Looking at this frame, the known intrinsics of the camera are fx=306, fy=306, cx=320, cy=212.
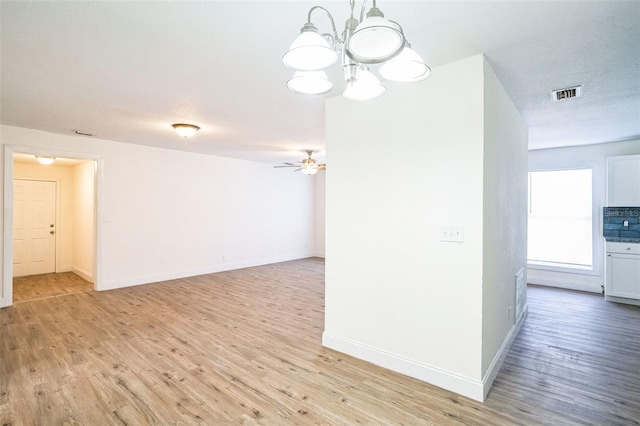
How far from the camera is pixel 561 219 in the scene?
18.3ft

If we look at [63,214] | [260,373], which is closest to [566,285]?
[260,373]

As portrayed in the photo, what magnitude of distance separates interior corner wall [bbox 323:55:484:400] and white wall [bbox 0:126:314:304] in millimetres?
4218

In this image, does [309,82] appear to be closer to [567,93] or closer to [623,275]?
[567,93]

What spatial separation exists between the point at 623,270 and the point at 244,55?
592 cm

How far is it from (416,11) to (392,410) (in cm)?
255

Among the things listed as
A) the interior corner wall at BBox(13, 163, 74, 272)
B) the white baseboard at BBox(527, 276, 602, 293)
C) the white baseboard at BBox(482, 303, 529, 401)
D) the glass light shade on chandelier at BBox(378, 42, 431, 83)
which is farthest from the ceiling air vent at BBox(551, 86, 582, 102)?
the interior corner wall at BBox(13, 163, 74, 272)

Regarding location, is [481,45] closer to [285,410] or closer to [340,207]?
[340,207]

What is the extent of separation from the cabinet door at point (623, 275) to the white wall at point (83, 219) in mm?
8878

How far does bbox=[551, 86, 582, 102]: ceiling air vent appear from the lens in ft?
9.27

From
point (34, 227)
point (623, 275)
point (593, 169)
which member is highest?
point (593, 169)

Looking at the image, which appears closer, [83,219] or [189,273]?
[189,273]

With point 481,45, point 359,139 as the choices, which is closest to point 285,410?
point 359,139

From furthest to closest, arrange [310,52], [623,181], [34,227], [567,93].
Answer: [34,227] < [623,181] < [567,93] < [310,52]

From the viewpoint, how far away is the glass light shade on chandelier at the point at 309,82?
1542mm
